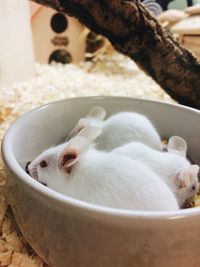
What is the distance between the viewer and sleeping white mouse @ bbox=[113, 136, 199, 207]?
905 millimetres

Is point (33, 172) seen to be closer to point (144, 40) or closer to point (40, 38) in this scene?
point (144, 40)

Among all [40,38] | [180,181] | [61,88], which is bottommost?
[61,88]

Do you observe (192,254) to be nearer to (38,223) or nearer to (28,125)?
(38,223)

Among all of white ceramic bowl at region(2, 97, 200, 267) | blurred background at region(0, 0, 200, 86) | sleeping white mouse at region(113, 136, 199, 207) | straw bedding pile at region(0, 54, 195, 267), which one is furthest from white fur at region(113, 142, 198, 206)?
blurred background at region(0, 0, 200, 86)

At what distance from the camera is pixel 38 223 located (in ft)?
2.48

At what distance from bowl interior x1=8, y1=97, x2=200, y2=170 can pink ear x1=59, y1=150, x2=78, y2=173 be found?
0.19 m

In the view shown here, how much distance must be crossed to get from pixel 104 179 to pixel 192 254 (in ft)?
0.72

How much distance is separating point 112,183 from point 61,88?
1405mm

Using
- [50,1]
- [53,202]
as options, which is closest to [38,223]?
[53,202]

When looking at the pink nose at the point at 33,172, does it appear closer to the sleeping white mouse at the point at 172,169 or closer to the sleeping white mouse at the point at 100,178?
the sleeping white mouse at the point at 100,178

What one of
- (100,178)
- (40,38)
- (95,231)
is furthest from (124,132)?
(40,38)

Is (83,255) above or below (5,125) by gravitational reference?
above

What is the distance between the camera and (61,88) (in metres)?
2.13

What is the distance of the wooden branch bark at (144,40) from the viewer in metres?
1.18
